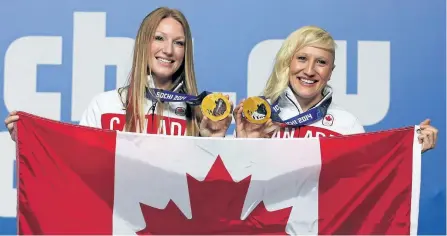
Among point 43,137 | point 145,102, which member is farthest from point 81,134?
point 145,102

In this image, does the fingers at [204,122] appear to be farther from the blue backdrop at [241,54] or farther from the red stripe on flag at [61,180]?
the blue backdrop at [241,54]

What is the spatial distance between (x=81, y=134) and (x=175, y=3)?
117cm

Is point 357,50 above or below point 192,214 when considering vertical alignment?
above

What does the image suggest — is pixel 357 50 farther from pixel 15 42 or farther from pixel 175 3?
pixel 15 42

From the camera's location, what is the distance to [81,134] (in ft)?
8.57

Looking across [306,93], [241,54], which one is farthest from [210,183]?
[241,54]

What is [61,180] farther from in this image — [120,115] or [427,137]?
[427,137]

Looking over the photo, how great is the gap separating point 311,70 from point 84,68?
1135 mm

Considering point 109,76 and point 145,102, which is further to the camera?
point 109,76

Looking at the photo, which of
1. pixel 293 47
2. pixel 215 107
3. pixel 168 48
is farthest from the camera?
pixel 293 47

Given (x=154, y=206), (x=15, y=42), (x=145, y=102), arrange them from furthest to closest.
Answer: (x=15, y=42)
(x=145, y=102)
(x=154, y=206)

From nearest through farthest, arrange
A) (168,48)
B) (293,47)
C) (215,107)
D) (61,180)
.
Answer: (61,180) → (215,107) → (168,48) → (293,47)

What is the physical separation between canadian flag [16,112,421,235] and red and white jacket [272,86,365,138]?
0.67ft

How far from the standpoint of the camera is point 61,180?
2.56 metres
